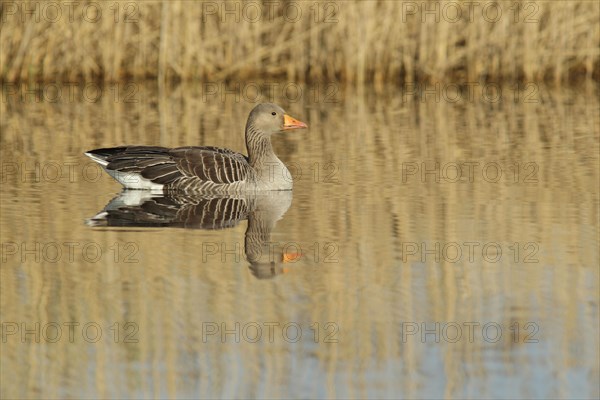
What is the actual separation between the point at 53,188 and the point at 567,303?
5.45m

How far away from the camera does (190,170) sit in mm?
11195

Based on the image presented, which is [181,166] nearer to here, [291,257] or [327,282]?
[291,257]

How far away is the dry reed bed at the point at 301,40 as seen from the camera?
795 inches

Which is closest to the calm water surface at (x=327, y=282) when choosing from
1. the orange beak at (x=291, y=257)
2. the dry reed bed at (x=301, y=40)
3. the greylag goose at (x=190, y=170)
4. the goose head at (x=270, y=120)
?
the orange beak at (x=291, y=257)

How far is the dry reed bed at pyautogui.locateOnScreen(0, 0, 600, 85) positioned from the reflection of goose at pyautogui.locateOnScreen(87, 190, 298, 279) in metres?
9.35

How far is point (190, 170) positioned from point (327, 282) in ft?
11.7

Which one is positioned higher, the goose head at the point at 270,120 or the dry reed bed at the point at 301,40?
the dry reed bed at the point at 301,40

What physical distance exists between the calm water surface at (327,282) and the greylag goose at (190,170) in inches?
8.9

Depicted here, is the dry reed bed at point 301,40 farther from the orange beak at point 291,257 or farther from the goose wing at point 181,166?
the orange beak at point 291,257

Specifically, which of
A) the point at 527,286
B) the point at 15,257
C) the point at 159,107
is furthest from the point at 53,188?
the point at 159,107

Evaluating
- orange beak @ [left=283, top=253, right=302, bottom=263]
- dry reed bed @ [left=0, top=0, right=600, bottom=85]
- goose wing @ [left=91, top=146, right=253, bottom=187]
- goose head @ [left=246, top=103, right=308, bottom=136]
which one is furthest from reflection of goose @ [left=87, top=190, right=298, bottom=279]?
dry reed bed @ [left=0, top=0, right=600, bottom=85]

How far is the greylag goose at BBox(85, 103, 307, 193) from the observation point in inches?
439

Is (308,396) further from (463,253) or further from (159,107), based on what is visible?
(159,107)

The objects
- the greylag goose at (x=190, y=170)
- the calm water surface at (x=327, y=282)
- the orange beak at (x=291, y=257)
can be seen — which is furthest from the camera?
the greylag goose at (x=190, y=170)
